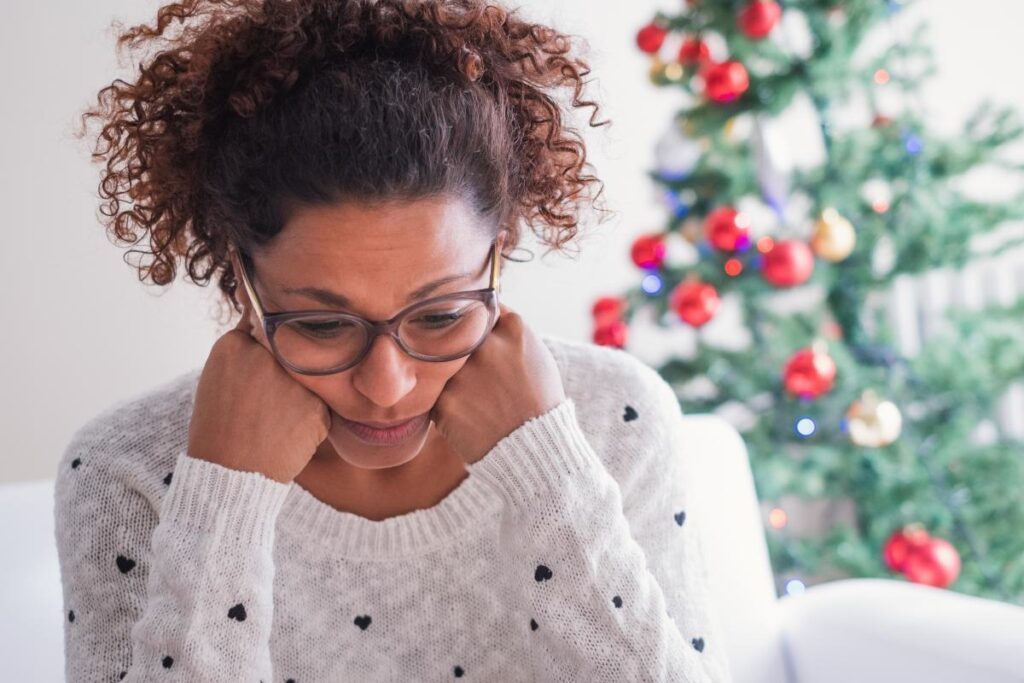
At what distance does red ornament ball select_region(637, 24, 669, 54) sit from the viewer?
2.53 meters

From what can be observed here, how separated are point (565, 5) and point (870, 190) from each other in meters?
1.07

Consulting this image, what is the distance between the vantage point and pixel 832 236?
2391mm

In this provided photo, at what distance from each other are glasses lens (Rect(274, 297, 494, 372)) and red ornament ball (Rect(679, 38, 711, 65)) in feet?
5.11

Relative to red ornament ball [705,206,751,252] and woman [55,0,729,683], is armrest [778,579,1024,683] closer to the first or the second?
woman [55,0,729,683]

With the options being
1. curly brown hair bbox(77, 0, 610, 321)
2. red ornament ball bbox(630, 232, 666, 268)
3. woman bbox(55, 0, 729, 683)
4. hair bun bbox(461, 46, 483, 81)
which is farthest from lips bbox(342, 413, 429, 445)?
red ornament ball bbox(630, 232, 666, 268)

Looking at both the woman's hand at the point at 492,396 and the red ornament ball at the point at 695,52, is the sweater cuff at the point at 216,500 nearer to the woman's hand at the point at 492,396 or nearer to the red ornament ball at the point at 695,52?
the woman's hand at the point at 492,396

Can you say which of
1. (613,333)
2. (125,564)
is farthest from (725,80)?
(125,564)

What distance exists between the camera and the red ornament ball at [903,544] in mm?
2410

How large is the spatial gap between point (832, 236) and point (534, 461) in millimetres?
1452

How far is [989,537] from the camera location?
8.43 feet

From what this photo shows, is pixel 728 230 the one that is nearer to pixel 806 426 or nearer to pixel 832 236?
pixel 832 236

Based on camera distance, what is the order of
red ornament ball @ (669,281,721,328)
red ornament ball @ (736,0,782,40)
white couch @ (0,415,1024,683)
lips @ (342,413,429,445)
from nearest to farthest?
lips @ (342,413,429,445)
white couch @ (0,415,1024,683)
red ornament ball @ (736,0,782,40)
red ornament ball @ (669,281,721,328)

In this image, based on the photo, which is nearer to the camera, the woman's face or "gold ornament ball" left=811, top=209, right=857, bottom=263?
the woman's face

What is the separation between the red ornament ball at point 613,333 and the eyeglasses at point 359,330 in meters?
1.50
